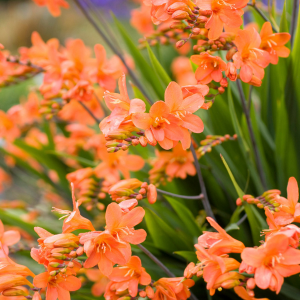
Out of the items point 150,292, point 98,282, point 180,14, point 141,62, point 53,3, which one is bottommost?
point 98,282

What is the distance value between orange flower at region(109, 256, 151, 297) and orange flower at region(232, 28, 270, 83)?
0.37m

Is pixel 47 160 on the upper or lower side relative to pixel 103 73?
lower

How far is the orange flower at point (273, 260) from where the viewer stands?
1.29 feet

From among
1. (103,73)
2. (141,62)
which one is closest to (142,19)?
(141,62)

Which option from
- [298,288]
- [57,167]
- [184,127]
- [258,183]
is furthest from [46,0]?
[298,288]

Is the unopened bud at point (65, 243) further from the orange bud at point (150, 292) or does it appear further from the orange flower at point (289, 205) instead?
the orange flower at point (289, 205)

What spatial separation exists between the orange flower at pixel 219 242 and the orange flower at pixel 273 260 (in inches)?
1.8

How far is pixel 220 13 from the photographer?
1.64 feet

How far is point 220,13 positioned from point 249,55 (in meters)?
0.10

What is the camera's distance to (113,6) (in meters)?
5.34

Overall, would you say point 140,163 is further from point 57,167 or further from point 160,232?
point 57,167

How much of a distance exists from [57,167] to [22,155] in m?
0.25

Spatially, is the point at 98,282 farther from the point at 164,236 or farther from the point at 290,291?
the point at 290,291

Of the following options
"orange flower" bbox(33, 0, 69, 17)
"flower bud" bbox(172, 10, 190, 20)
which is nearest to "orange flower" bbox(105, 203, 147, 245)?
"flower bud" bbox(172, 10, 190, 20)
